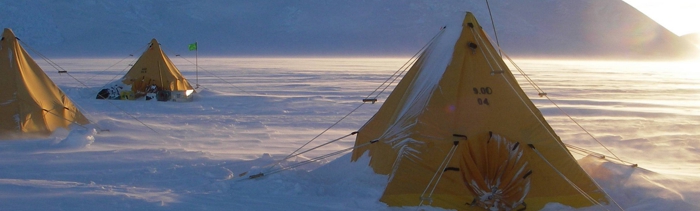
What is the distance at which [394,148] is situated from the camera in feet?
21.5

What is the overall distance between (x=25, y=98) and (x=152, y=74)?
769 cm

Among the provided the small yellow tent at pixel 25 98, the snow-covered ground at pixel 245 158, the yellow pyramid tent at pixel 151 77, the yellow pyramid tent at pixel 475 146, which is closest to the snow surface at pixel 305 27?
the yellow pyramid tent at pixel 151 77

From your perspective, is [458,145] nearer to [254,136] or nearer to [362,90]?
[254,136]

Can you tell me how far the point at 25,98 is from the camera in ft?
33.5

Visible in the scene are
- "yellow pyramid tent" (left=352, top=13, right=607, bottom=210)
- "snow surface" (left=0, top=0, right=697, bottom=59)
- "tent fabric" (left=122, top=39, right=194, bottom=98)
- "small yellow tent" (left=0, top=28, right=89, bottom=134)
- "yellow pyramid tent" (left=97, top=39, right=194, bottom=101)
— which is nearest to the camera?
"yellow pyramid tent" (left=352, top=13, right=607, bottom=210)

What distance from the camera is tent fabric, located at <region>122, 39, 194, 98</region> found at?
17.7 metres

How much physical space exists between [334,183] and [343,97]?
1183 cm

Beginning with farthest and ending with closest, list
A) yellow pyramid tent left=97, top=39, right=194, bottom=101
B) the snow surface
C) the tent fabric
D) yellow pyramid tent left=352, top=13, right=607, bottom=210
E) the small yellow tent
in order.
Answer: the snow surface → the tent fabric → yellow pyramid tent left=97, top=39, right=194, bottom=101 → the small yellow tent → yellow pyramid tent left=352, top=13, right=607, bottom=210

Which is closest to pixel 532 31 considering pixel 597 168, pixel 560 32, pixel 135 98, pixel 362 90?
pixel 560 32

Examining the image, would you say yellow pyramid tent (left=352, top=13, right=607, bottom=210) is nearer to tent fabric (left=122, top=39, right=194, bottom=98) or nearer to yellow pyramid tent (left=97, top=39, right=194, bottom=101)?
yellow pyramid tent (left=97, top=39, right=194, bottom=101)

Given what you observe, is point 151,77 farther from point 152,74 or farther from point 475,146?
point 475,146

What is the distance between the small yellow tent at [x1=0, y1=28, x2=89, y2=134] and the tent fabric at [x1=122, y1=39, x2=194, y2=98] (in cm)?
693

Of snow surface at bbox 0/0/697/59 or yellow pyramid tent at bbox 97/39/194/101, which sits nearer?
yellow pyramid tent at bbox 97/39/194/101

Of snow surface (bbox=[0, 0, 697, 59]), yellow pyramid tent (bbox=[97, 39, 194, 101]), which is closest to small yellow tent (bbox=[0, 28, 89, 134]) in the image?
yellow pyramid tent (bbox=[97, 39, 194, 101])
